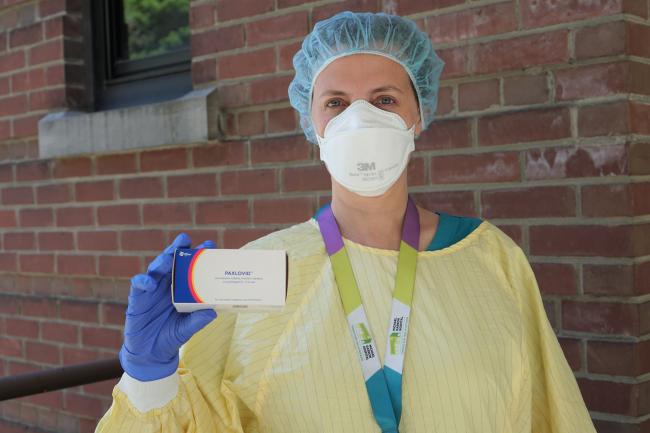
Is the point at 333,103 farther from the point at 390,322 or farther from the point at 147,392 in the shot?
the point at 147,392

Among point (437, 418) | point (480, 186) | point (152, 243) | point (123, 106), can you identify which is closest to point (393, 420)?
point (437, 418)

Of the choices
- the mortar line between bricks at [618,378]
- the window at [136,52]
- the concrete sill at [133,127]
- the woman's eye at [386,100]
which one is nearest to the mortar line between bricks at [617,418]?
the mortar line between bricks at [618,378]

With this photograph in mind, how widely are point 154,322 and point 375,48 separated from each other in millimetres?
968

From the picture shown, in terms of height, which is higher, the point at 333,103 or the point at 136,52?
the point at 136,52

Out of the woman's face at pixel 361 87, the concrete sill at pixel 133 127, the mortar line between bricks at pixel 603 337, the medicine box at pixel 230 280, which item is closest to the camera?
the medicine box at pixel 230 280

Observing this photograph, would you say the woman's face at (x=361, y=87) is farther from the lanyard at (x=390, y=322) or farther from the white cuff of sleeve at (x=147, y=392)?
the white cuff of sleeve at (x=147, y=392)

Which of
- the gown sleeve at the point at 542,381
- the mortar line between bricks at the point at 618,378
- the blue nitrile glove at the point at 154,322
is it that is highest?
the blue nitrile glove at the point at 154,322

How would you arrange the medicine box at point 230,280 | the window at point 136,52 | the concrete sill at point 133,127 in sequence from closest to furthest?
the medicine box at point 230,280 → the concrete sill at point 133,127 → the window at point 136,52

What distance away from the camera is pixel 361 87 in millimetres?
2129

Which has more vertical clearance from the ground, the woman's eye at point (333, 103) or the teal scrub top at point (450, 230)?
the woman's eye at point (333, 103)

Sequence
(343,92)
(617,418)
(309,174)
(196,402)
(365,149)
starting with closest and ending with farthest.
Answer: (196,402) → (365,149) → (343,92) → (617,418) → (309,174)

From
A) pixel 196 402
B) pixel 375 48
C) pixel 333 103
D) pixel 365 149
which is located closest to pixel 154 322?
pixel 196 402

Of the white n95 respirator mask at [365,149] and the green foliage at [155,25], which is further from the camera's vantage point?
the green foliage at [155,25]

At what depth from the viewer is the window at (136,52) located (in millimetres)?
4020
